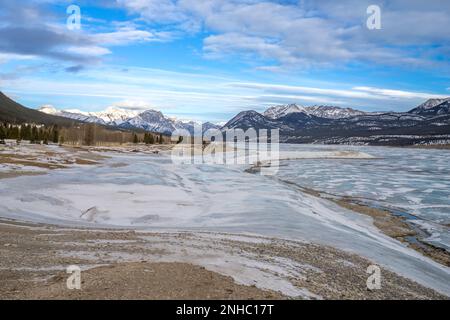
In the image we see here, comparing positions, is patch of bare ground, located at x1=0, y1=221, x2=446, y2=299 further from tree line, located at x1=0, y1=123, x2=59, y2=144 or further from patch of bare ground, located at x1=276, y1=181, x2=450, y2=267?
tree line, located at x1=0, y1=123, x2=59, y2=144

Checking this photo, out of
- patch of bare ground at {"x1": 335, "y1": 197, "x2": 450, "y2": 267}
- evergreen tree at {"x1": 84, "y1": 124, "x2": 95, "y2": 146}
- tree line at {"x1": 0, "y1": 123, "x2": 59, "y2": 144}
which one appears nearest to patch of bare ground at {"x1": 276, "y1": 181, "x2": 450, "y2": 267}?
patch of bare ground at {"x1": 335, "y1": 197, "x2": 450, "y2": 267}

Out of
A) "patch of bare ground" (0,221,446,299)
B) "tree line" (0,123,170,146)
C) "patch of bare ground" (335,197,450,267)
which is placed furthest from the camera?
"tree line" (0,123,170,146)

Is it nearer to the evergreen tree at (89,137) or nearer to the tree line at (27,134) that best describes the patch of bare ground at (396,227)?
the tree line at (27,134)

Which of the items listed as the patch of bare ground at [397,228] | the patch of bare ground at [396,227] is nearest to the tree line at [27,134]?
the patch of bare ground at [396,227]

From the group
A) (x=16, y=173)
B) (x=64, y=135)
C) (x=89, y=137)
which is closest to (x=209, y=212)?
(x=16, y=173)

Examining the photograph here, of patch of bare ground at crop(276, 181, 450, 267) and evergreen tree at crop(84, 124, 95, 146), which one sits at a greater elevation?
evergreen tree at crop(84, 124, 95, 146)

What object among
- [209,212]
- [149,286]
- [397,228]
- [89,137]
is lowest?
[397,228]

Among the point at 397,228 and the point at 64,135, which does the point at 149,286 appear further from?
the point at 64,135

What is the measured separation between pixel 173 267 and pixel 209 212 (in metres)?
14.9

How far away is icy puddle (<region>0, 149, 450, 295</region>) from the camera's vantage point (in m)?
18.0

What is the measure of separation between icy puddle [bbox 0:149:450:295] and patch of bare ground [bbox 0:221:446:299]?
243 cm

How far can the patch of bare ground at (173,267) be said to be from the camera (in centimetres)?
866

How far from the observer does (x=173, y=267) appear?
10336 mm
